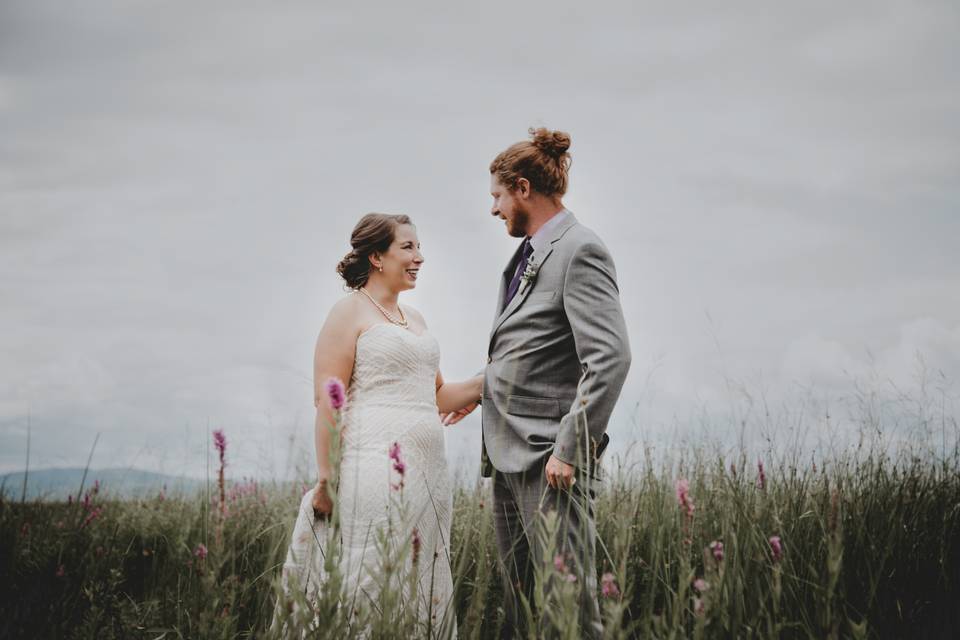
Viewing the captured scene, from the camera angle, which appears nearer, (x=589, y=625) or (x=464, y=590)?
(x=589, y=625)

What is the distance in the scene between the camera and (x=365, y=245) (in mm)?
4113

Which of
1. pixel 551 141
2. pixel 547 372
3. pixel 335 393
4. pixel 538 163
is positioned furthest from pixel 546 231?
pixel 335 393

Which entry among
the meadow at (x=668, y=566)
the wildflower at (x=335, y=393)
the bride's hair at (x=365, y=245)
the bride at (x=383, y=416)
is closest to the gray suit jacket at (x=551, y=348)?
the meadow at (x=668, y=566)

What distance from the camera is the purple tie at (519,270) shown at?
326 cm

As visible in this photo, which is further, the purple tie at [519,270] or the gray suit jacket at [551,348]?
the purple tie at [519,270]

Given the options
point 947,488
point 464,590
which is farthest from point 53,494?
point 947,488

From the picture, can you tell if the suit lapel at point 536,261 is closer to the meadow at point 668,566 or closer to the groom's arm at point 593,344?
the groom's arm at point 593,344

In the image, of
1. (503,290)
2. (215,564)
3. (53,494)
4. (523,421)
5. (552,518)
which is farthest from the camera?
(53,494)

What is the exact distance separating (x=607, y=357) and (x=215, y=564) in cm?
159

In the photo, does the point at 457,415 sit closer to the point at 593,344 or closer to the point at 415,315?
the point at 415,315

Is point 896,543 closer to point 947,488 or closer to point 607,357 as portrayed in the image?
point 947,488

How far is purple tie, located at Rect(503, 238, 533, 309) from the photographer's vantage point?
128 inches

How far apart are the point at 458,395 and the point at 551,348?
124 cm

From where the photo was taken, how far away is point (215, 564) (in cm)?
175
